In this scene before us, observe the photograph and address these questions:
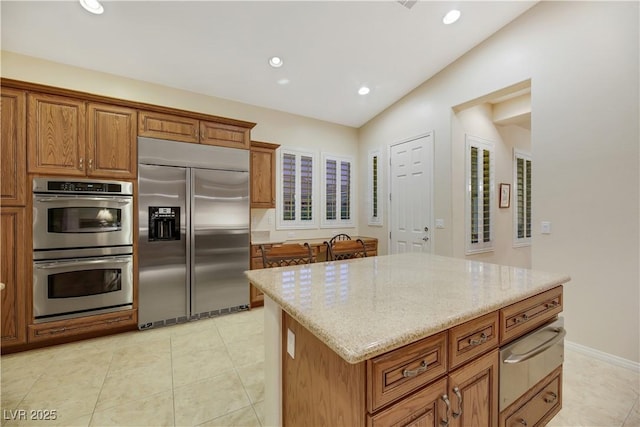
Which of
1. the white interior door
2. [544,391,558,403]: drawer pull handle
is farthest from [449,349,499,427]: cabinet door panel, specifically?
the white interior door

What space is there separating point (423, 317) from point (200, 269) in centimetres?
281

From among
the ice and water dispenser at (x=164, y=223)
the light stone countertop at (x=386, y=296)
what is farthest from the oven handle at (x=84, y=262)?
the light stone countertop at (x=386, y=296)

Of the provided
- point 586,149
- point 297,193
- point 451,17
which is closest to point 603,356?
point 586,149

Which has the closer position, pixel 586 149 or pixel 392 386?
pixel 392 386

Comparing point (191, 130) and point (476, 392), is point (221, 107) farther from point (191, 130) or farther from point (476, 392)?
point (476, 392)

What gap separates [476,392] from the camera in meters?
1.15

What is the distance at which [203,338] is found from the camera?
2754mm

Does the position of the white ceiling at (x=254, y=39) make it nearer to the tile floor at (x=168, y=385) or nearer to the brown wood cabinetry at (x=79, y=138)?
the brown wood cabinetry at (x=79, y=138)

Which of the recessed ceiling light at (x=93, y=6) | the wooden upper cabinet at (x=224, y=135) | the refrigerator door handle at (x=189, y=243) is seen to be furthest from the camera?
the wooden upper cabinet at (x=224, y=135)

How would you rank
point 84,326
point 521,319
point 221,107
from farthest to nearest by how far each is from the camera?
1. point 221,107
2. point 84,326
3. point 521,319

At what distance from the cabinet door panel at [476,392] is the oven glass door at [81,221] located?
3.08 metres

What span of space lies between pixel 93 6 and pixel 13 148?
1.41 m

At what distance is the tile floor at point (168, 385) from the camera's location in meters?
1.72

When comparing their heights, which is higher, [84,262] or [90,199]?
[90,199]
